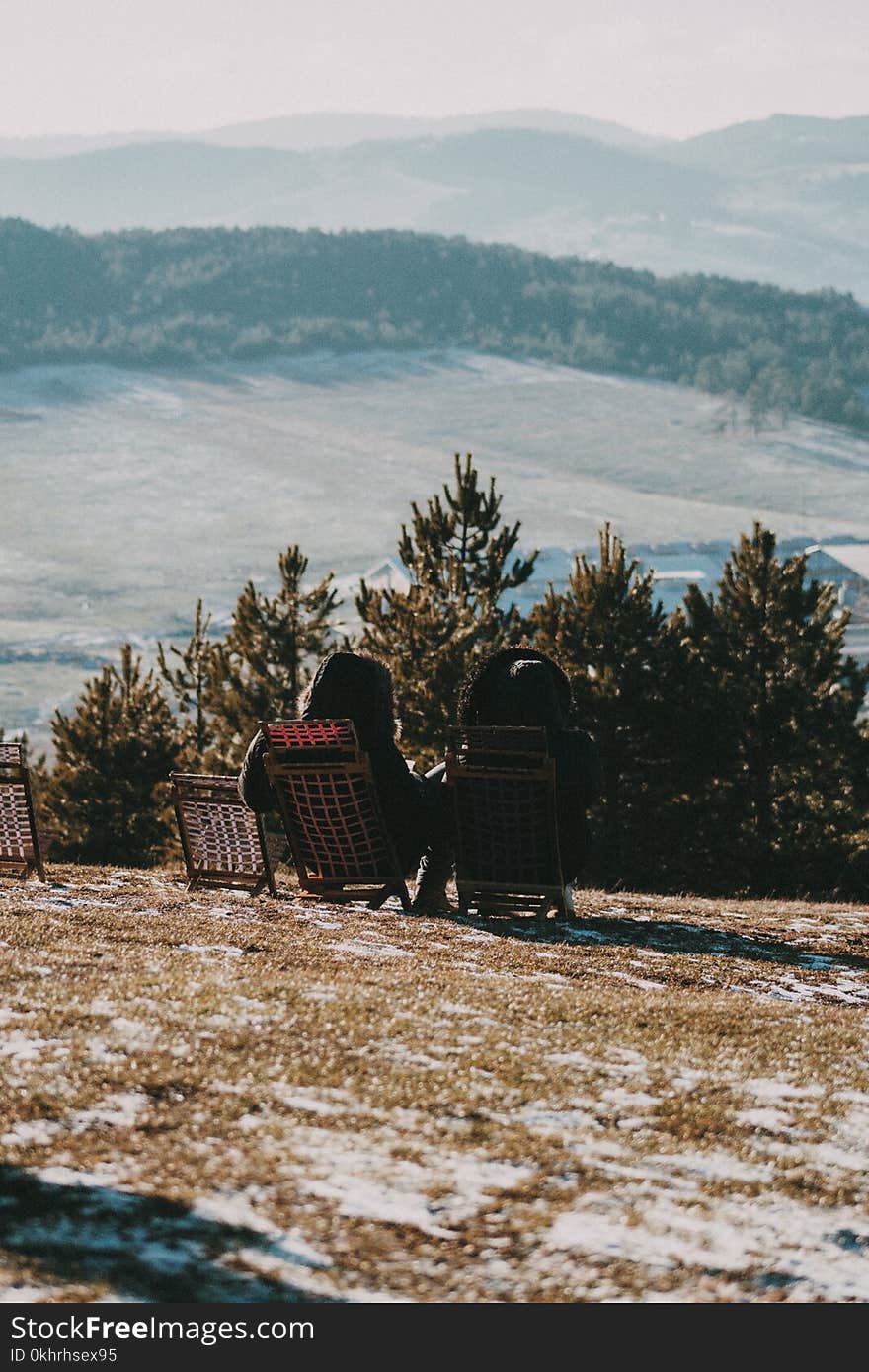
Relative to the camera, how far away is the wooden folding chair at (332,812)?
1076 centimetres

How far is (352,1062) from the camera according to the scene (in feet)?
20.3

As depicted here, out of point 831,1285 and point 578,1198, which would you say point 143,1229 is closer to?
point 578,1198

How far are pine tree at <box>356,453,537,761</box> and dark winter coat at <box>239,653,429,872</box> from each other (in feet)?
73.1

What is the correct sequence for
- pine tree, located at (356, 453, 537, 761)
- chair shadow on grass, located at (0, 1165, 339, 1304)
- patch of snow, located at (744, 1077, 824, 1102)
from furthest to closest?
pine tree, located at (356, 453, 537, 761) → patch of snow, located at (744, 1077, 824, 1102) → chair shadow on grass, located at (0, 1165, 339, 1304)

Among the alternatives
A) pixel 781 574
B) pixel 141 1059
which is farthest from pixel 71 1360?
pixel 781 574

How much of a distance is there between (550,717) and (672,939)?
2.05 m

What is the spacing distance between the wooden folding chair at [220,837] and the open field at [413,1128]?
252 centimetres

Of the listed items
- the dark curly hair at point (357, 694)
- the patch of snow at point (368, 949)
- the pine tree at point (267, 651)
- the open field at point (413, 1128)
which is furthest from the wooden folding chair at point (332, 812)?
the pine tree at point (267, 651)

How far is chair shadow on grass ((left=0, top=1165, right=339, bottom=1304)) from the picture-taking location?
13.6ft

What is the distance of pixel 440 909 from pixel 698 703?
24.9 meters

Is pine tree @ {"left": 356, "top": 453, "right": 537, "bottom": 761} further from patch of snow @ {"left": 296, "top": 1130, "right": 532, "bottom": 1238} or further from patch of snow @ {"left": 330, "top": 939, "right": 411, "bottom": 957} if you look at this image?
patch of snow @ {"left": 296, "top": 1130, "right": 532, "bottom": 1238}

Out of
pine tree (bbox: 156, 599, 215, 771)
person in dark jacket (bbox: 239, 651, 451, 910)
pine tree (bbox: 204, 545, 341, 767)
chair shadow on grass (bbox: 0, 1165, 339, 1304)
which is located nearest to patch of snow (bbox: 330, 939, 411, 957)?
person in dark jacket (bbox: 239, 651, 451, 910)

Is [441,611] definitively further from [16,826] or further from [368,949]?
[368,949]

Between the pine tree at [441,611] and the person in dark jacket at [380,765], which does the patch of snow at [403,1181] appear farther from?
the pine tree at [441,611]
